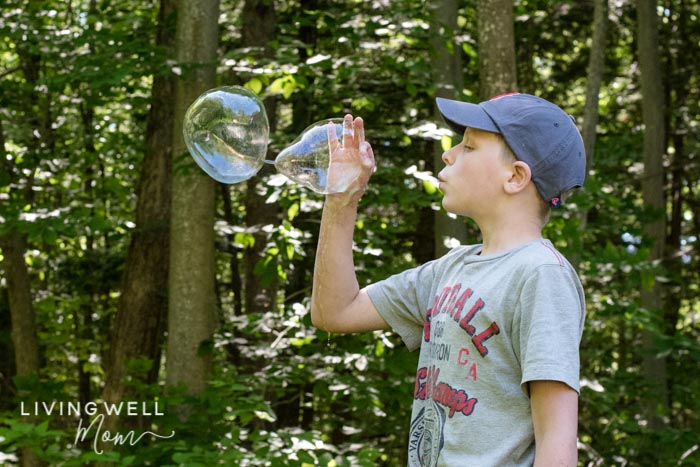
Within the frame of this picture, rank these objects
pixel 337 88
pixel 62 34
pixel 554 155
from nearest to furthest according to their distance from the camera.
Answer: pixel 554 155, pixel 337 88, pixel 62 34

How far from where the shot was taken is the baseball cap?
72.3 inches

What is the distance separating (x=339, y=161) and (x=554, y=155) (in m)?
0.52

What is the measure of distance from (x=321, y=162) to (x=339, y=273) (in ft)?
1.18

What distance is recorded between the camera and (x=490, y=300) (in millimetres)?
1738

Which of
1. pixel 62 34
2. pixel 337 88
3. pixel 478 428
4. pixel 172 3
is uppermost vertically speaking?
pixel 172 3

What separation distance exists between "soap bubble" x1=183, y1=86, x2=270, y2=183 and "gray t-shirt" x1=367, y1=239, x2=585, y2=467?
35.9 inches

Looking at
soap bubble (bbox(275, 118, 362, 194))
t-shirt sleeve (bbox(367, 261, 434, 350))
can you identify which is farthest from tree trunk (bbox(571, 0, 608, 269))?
t-shirt sleeve (bbox(367, 261, 434, 350))

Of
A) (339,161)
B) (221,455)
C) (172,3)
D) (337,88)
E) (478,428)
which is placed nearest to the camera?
(478,428)

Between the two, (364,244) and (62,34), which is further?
(62,34)

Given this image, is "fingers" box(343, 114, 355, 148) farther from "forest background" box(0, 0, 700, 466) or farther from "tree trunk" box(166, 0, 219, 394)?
"tree trunk" box(166, 0, 219, 394)

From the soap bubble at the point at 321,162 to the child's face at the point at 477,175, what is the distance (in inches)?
10.7

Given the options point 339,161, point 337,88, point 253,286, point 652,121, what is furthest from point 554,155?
point 652,121

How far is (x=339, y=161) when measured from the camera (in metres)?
2.07

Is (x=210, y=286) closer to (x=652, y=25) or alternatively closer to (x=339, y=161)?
(x=339, y=161)
